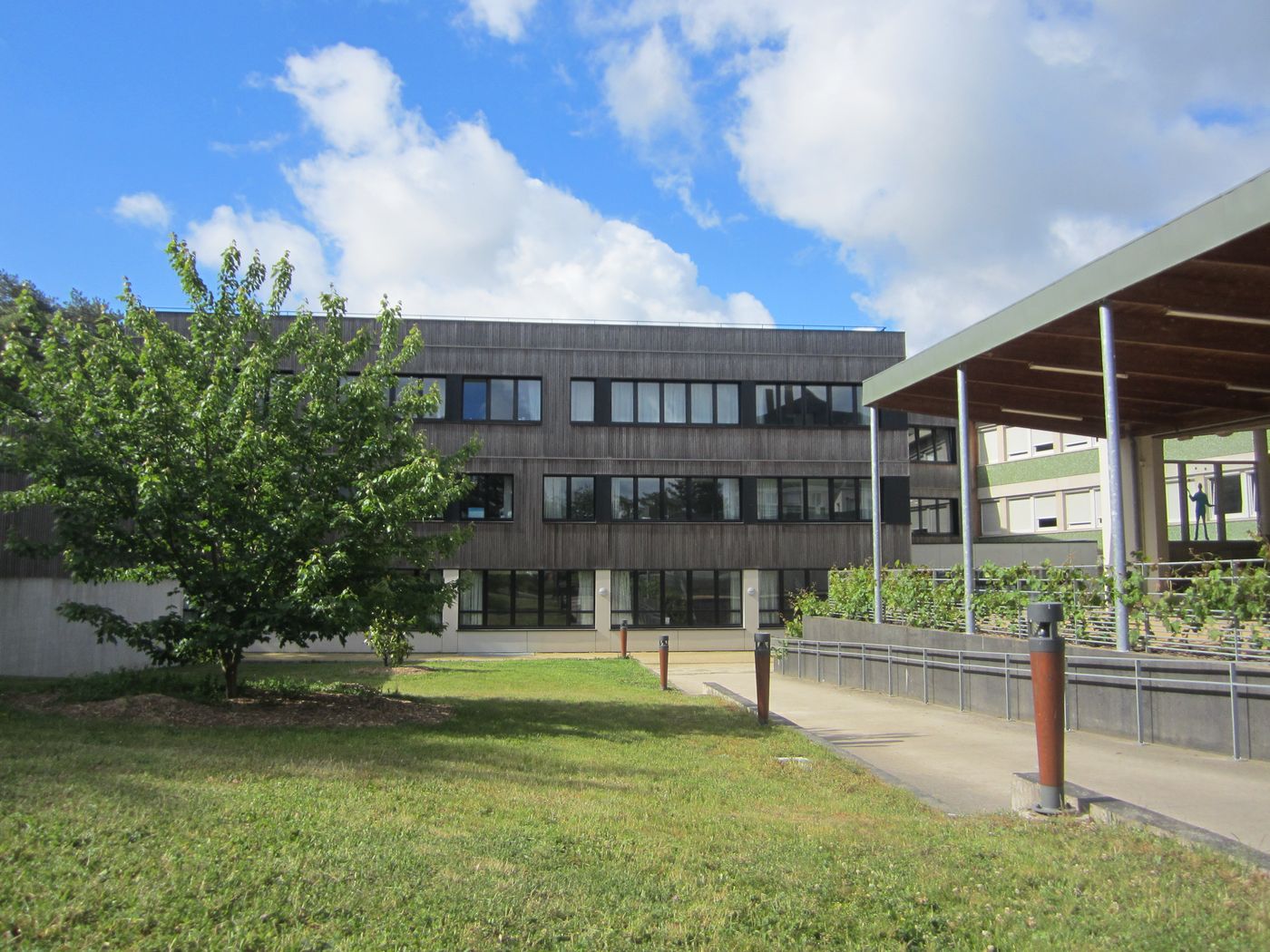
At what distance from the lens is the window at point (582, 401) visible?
116ft

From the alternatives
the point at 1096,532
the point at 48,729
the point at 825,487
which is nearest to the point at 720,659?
the point at 825,487

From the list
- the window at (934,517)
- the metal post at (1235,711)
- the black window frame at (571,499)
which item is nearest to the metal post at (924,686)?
the metal post at (1235,711)

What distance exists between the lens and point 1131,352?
1527cm

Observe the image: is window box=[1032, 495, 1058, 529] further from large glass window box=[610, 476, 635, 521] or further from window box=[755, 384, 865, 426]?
large glass window box=[610, 476, 635, 521]

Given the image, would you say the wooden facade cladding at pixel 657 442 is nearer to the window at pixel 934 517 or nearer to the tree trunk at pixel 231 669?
the window at pixel 934 517

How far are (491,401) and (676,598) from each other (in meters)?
9.33

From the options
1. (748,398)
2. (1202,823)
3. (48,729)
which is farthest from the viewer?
(748,398)

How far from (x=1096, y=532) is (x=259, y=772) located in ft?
119

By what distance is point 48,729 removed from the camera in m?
9.16

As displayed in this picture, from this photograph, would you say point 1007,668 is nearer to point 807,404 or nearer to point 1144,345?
point 1144,345

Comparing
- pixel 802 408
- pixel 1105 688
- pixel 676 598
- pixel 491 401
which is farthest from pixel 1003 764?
pixel 491 401

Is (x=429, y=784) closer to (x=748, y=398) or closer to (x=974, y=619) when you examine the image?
(x=974, y=619)

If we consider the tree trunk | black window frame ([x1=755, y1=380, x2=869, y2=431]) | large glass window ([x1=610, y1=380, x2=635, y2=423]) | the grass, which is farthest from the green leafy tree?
black window frame ([x1=755, y1=380, x2=869, y2=431])

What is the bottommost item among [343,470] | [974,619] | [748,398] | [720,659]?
[720,659]
